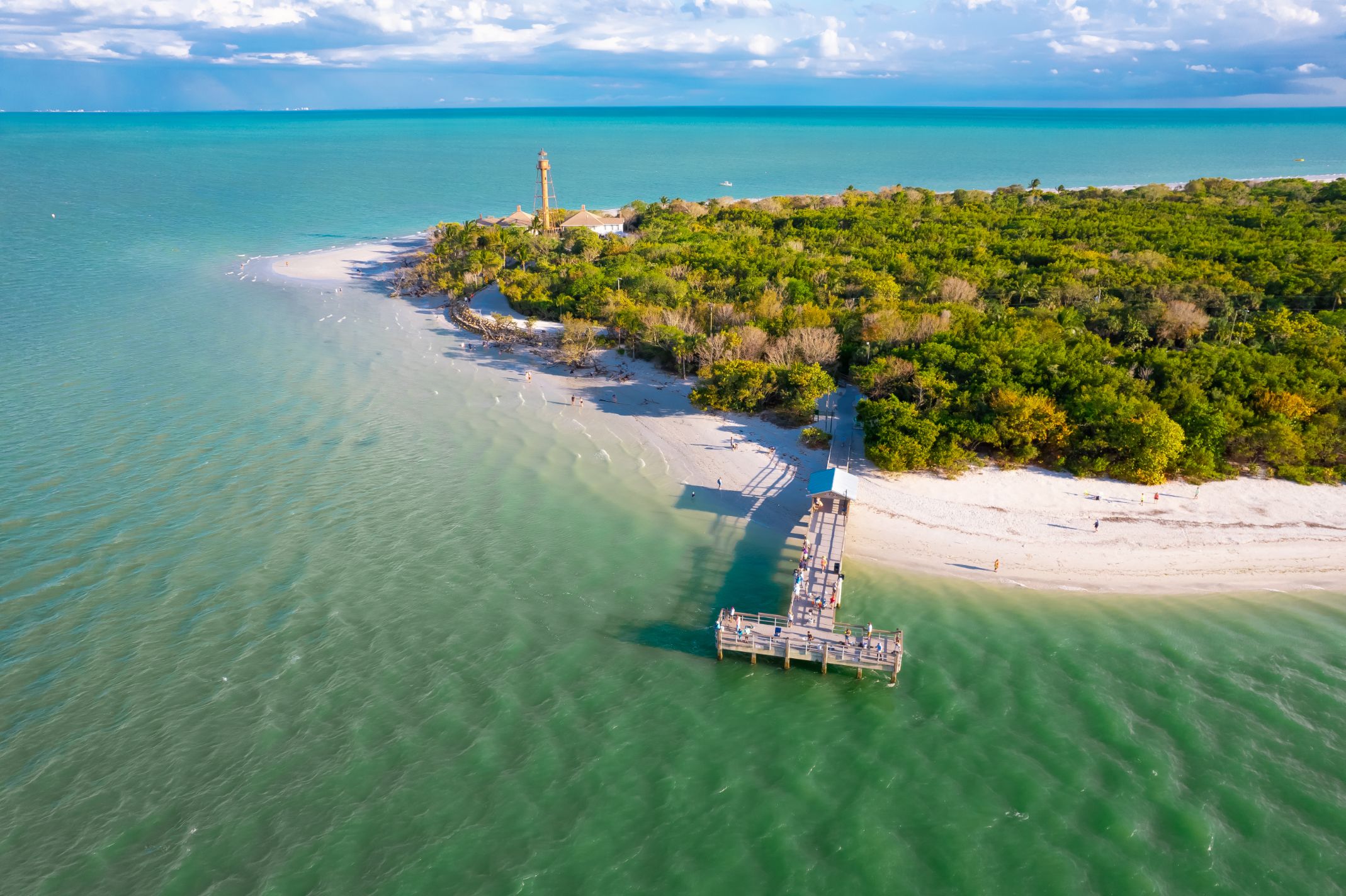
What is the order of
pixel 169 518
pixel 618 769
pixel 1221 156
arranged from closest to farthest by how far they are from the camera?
1. pixel 618 769
2. pixel 169 518
3. pixel 1221 156

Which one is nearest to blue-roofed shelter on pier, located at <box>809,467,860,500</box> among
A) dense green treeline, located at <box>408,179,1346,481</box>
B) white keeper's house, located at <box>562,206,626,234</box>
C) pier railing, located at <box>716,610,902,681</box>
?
dense green treeline, located at <box>408,179,1346,481</box>

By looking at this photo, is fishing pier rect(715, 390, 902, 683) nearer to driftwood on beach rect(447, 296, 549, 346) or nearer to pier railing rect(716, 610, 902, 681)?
pier railing rect(716, 610, 902, 681)

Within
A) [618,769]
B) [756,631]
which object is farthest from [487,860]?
[756,631]

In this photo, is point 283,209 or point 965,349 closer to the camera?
point 965,349

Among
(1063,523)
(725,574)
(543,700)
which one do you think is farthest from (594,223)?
(543,700)

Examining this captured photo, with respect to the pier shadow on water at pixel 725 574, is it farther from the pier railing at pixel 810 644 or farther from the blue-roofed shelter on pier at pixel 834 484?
the blue-roofed shelter on pier at pixel 834 484

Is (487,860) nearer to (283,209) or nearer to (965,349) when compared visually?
(965,349)

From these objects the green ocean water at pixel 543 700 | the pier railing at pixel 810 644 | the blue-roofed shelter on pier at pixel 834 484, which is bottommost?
the green ocean water at pixel 543 700

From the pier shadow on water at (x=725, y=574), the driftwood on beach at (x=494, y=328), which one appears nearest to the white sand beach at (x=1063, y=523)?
the pier shadow on water at (x=725, y=574)
